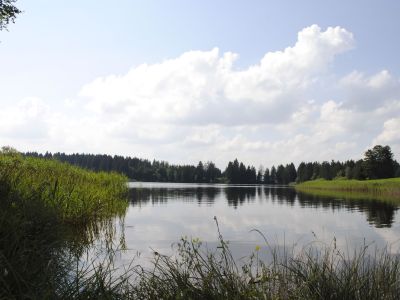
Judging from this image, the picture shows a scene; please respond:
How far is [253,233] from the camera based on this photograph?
824 inches

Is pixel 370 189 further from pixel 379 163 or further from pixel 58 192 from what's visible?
pixel 58 192

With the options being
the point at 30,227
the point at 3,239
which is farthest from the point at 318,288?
the point at 30,227

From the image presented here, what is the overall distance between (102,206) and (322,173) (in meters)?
143

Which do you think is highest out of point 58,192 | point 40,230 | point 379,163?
point 379,163

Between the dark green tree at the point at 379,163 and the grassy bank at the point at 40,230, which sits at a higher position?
the dark green tree at the point at 379,163

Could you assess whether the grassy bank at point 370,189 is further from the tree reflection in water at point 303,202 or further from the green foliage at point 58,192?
the green foliage at point 58,192

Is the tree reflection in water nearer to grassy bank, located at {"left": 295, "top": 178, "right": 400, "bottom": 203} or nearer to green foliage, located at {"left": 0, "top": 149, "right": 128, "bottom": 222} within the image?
grassy bank, located at {"left": 295, "top": 178, "right": 400, "bottom": 203}

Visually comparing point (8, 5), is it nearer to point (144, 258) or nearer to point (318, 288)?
point (144, 258)

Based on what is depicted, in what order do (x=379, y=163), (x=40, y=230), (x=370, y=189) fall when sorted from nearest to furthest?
1. (x=40, y=230)
2. (x=370, y=189)
3. (x=379, y=163)

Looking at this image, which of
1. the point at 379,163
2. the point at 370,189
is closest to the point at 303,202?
the point at 370,189

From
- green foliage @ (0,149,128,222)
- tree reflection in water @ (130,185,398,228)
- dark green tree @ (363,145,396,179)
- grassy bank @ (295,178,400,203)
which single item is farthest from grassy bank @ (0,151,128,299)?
dark green tree @ (363,145,396,179)

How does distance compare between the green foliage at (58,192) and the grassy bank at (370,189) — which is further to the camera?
the grassy bank at (370,189)

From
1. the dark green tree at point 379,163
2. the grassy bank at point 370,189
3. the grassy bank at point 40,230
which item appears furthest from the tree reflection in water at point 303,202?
the dark green tree at point 379,163

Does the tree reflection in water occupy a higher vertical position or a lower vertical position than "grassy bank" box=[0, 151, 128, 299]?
lower
